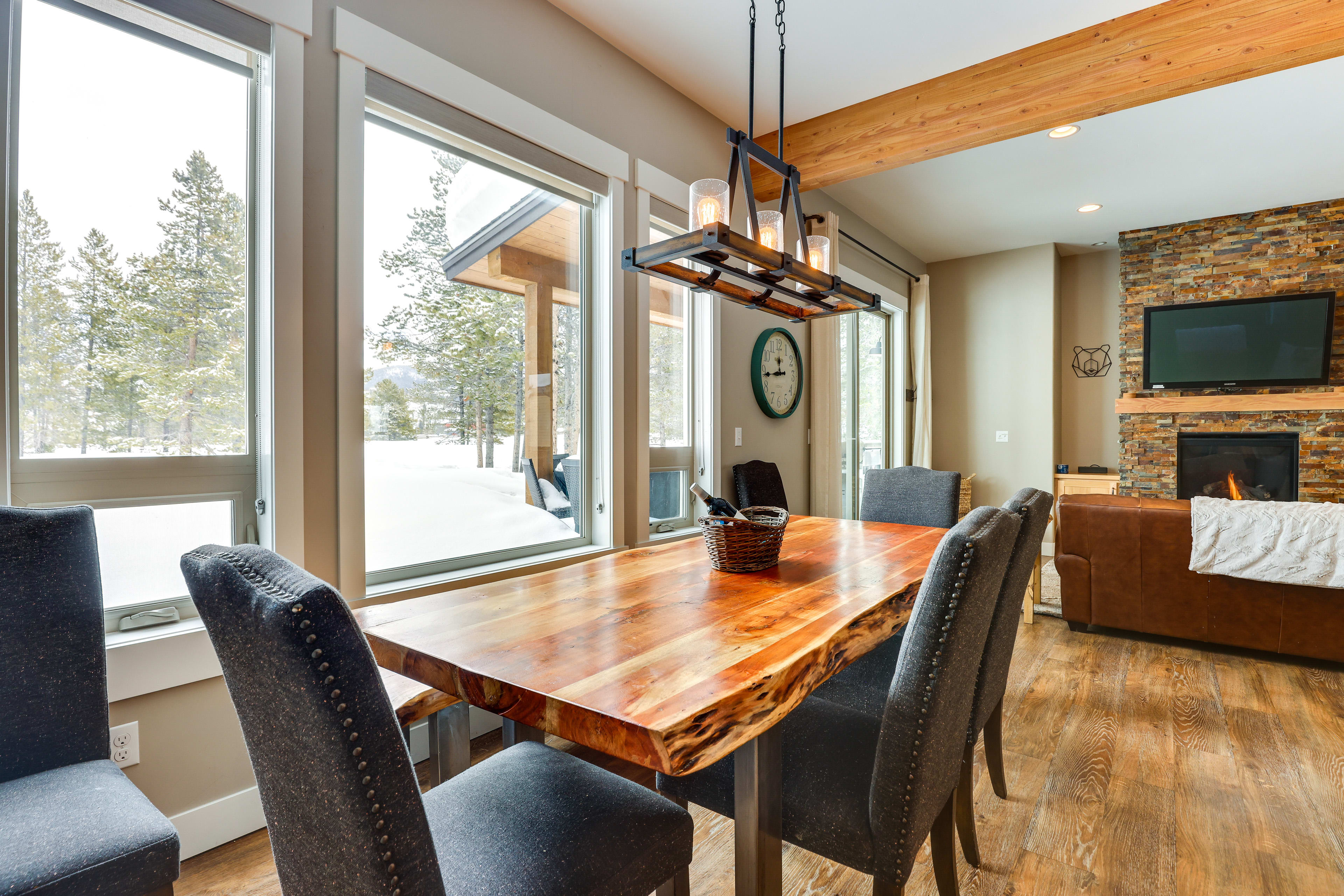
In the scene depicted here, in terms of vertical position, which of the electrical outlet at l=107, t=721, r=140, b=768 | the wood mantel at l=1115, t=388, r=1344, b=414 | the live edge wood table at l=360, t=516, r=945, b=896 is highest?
the wood mantel at l=1115, t=388, r=1344, b=414

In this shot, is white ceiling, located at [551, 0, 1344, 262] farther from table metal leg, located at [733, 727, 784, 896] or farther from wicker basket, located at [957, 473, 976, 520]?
table metal leg, located at [733, 727, 784, 896]

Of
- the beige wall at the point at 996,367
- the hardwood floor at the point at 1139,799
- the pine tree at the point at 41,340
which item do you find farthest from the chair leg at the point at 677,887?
the beige wall at the point at 996,367

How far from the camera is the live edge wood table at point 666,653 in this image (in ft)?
2.76

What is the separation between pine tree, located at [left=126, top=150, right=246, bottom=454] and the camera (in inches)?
64.7

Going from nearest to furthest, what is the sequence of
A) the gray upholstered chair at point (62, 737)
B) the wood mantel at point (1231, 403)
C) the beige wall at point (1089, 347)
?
1. the gray upholstered chair at point (62, 737)
2. the wood mantel at point (1231, 403)
3. the beige wall at point (1089, 347)

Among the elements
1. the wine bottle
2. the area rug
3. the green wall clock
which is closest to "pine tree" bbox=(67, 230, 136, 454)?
the wine bottle

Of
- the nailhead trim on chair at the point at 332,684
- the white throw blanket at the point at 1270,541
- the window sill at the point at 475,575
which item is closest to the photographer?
the nailhead trim on chair at the point at 332,684

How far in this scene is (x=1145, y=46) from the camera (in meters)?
2.60

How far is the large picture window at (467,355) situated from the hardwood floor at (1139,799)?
0.82 meters

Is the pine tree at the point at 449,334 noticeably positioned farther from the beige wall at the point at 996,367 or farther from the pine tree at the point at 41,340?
the beige wall at the point at 996,367

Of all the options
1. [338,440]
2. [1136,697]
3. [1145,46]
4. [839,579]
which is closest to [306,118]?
[338,440]

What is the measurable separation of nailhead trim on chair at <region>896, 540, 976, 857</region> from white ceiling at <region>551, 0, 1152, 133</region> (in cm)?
243

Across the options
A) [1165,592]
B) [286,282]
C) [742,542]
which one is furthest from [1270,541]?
[286,282]

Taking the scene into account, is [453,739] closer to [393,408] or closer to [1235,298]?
[393,408]
